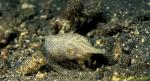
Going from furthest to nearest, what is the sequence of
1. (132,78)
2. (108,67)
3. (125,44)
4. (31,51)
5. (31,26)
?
(31,26) < (31,51) < (125,44) < (108,67) < (132,78)

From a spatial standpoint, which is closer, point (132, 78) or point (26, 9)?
point (132, 78)

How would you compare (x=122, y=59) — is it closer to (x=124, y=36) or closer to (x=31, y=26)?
(x=124, y=36)

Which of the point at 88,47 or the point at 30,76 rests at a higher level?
the point at 88,47

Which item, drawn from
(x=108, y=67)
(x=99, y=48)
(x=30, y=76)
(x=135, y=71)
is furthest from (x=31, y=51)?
(x=135, y=71)

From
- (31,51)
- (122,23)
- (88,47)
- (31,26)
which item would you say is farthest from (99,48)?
(31,26)

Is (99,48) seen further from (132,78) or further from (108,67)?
(132,78)

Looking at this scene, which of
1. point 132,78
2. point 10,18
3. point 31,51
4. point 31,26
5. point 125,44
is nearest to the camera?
point 132,78
